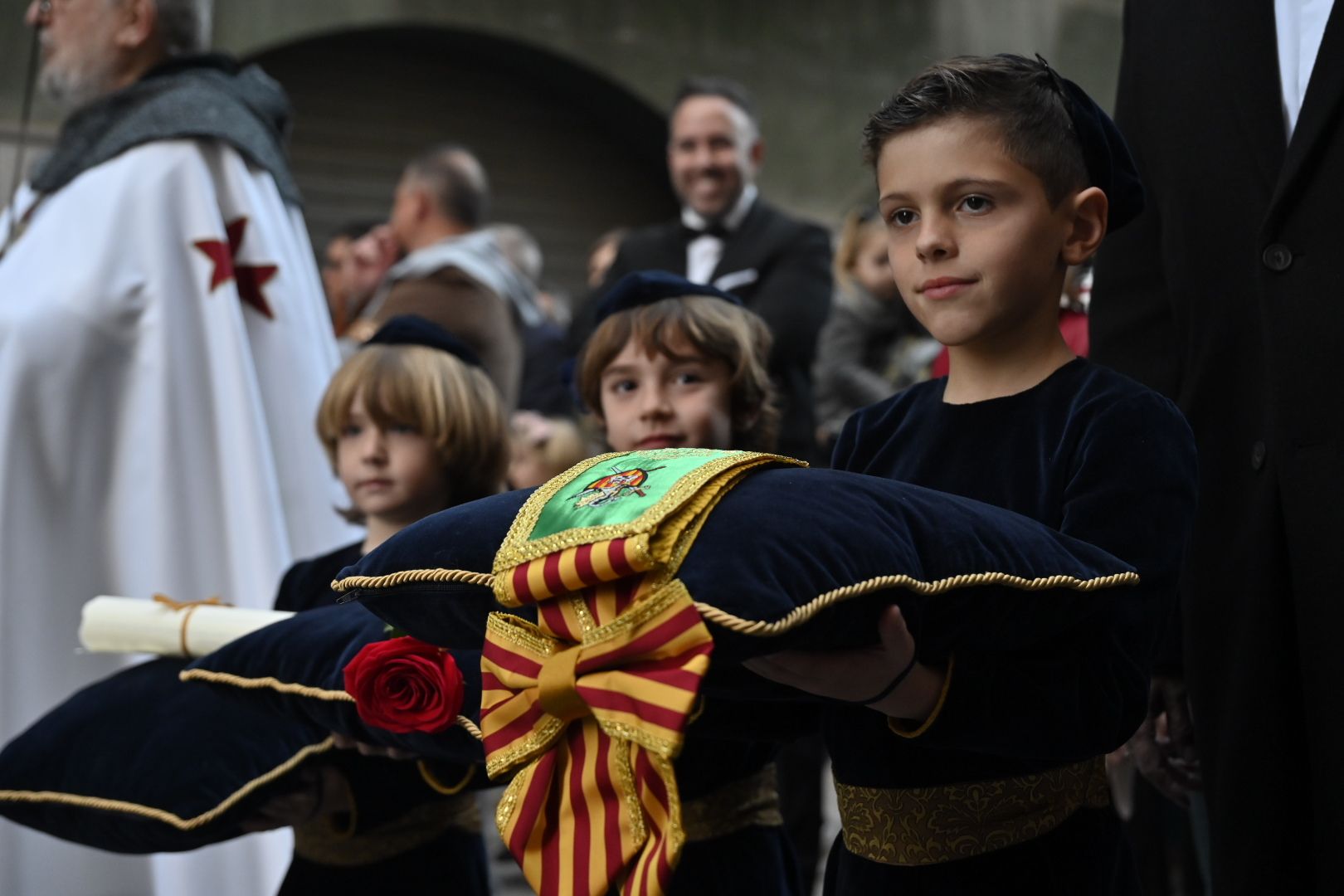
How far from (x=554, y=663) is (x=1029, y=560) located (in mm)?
421

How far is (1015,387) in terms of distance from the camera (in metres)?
1.70

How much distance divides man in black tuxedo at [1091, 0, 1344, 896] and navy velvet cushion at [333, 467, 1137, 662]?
54 cm

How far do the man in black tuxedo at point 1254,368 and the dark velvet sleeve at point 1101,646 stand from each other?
391 mm

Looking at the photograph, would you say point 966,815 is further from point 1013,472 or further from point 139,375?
point 139,375

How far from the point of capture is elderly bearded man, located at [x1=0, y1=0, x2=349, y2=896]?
3271mm

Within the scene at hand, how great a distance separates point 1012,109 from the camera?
1.62m

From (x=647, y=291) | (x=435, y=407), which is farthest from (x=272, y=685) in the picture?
(x=647, y=291)

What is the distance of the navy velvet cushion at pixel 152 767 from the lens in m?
2.14

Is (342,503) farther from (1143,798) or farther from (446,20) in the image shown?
(446,20)

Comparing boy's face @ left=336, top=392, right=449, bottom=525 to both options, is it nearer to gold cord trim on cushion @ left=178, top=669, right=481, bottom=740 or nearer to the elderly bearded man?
gold cord trim on cushion @ left=178, top=669, right=481, bottom=740

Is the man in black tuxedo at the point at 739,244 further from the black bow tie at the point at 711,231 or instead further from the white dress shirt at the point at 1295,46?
the white dress shirt at the point at 1295,46

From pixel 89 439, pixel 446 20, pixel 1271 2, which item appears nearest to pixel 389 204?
pixel 446 20

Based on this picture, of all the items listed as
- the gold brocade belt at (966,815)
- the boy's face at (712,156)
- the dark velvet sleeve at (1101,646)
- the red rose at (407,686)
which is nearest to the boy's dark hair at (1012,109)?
the dark velvet sleeve at (1101,646)

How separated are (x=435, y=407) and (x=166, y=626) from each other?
57cm
